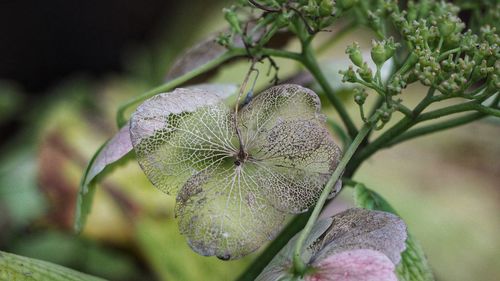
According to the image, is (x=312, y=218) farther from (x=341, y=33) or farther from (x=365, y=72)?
(x=341, y=33)

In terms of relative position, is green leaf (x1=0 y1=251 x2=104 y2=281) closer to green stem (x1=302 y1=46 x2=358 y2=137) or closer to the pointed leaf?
the pointed leaf

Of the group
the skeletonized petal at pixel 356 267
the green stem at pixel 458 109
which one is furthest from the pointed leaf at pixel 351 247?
the green stem at pixel 458 109

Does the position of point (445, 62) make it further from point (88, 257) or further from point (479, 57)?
point (88, 257)

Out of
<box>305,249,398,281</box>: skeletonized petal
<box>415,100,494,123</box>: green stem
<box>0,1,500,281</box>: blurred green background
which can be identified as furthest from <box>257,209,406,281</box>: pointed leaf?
<box>0,1,500,281</box>: blurred green background

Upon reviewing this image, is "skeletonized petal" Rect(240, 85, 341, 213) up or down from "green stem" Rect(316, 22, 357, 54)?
up

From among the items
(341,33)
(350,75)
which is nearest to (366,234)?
(350,75)

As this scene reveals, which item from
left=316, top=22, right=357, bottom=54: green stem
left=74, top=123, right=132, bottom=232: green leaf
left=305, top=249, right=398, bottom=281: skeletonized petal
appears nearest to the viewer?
left=305, top=249, right=398, bottom=281: skeletonized petal
